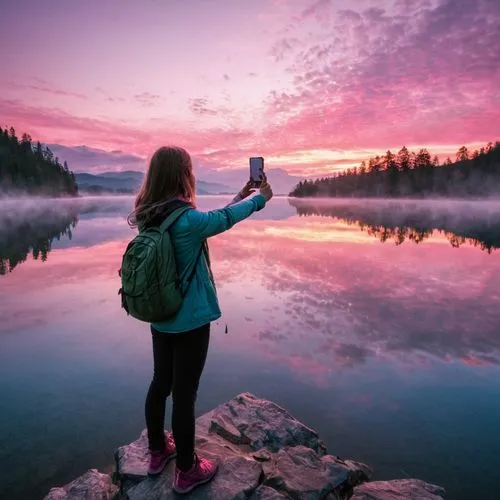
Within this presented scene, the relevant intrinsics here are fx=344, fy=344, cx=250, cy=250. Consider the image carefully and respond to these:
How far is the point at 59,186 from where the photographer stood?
→ 122m

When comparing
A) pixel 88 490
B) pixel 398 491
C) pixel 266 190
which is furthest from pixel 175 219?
pixel 398 491

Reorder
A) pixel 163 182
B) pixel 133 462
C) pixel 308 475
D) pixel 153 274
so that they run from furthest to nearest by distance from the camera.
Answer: pixel 133 462, pixel 308 475, pixel 163 182, pixel 153 274

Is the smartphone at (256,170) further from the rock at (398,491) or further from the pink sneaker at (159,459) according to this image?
the rock at (398,491)

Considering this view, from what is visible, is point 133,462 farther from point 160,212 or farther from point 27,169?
point 27,169

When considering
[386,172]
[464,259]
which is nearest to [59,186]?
[386,172]

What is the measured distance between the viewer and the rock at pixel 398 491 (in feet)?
12.5

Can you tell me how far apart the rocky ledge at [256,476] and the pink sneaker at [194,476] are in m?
0.08

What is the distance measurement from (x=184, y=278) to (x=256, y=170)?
1.56 meters

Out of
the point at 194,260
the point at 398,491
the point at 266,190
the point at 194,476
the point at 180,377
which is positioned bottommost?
the point at 398,491

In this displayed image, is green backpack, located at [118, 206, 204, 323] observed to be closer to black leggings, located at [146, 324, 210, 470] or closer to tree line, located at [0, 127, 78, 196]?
black leggings, located at [146, 324, 210, 470]

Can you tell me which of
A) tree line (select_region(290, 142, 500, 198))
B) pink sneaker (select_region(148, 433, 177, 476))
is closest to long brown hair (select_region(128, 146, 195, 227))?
pink sneaker (select_region(148, 433, 177, 476))

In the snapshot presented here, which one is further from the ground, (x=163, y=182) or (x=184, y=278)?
(x=163, y=182)

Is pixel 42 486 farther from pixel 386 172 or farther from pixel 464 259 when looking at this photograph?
pixel 386 172

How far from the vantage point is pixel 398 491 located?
3.90 metres
